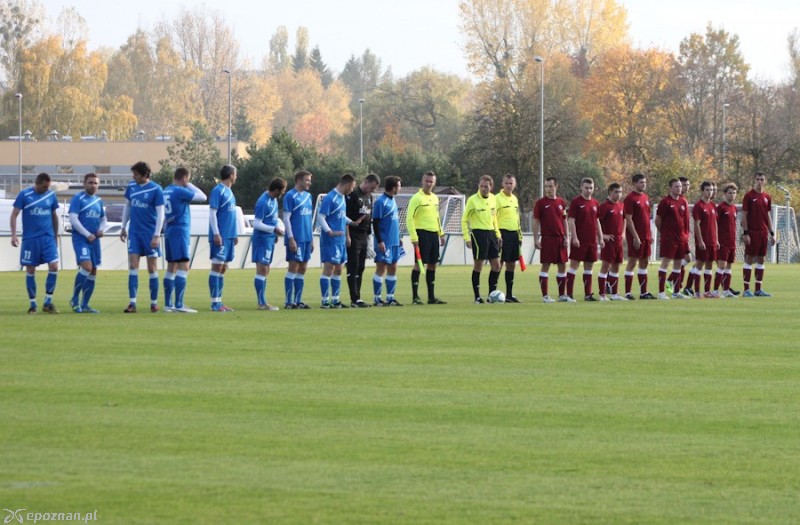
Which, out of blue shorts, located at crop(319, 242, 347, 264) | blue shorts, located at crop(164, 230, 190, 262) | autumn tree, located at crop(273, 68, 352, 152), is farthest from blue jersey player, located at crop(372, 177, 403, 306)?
autumn tree, located at crop(273, 68, 352, 152)

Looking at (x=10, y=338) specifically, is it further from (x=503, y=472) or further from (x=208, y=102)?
(x=208, y=102)

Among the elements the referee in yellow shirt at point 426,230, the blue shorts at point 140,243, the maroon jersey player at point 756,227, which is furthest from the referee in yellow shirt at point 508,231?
the blue shorts at point 140,243

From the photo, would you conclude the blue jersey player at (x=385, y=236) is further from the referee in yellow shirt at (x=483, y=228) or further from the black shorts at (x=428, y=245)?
the referee in yellow shirt at (x=483, y=228)

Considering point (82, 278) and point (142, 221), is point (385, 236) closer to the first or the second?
point (142, 221)

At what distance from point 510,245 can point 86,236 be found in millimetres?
7232

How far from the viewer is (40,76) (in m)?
117

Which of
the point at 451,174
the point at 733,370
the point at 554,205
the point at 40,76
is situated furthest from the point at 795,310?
the point at 40,76

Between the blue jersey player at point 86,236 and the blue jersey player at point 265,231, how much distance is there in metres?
2.29

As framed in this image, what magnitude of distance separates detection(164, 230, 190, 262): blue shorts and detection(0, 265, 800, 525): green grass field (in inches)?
110

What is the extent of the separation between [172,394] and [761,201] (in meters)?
18.1

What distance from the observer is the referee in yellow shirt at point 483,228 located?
74.9ft

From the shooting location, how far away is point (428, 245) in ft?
74.6

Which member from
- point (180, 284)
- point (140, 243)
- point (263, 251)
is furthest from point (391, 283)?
point (140, 243)

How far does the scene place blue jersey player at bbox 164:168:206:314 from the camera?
65.5 feet
